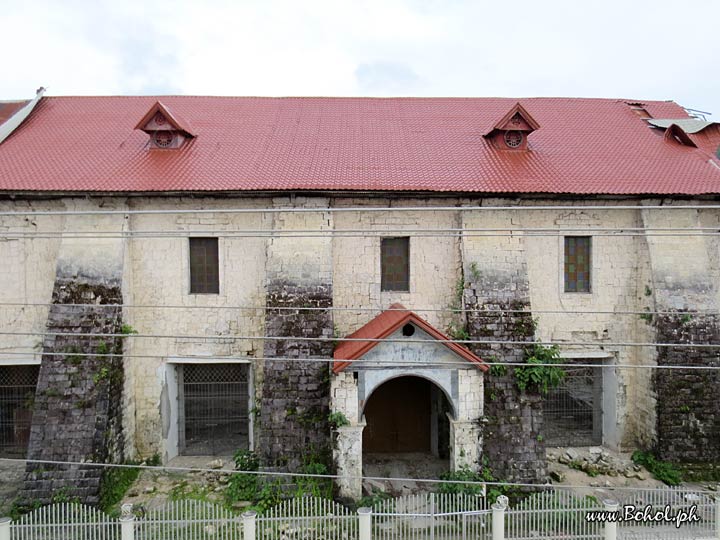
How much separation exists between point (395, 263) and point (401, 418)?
12.7ft

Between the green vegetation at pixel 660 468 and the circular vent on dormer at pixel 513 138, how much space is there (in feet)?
26.8

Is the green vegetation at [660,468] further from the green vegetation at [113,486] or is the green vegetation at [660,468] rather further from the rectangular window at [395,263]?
the green vegetation at [113,486]

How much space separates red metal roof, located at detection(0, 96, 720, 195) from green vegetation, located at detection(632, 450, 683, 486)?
20.1 ft

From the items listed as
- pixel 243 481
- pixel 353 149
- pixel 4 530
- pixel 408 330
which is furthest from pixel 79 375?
pixel 353 149

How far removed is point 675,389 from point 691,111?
997 cm

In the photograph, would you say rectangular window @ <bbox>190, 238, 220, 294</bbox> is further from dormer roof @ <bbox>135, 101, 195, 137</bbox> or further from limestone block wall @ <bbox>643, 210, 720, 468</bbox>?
limestone block wall @ <bbox>643, 210, 720, 468</bbox>

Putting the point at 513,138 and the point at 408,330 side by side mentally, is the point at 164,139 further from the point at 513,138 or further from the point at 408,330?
the point at 513,138

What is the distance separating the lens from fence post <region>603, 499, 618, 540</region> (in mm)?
7941

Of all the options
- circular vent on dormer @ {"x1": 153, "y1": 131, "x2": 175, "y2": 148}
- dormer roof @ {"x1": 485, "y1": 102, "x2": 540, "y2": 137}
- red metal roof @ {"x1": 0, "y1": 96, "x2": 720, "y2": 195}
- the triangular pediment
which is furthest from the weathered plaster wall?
the triangular pediment

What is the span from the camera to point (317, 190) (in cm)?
1053

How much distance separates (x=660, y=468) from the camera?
1092cm

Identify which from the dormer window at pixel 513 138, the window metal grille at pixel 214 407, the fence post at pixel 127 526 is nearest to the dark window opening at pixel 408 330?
the window metal grille at pixel 214 407

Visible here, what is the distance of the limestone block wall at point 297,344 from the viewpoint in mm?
10094

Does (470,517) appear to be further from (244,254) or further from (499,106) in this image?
(499,106)
